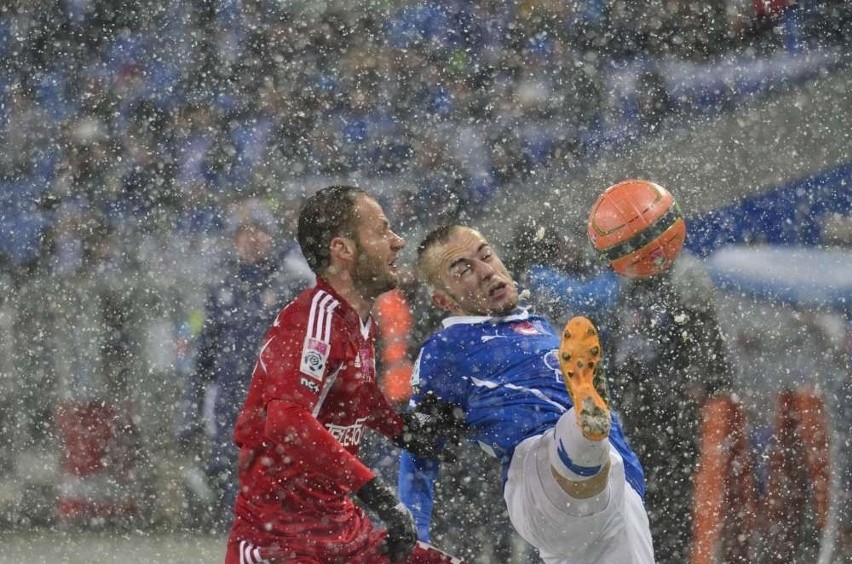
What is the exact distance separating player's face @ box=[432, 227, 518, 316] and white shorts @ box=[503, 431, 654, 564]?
0.54 meters

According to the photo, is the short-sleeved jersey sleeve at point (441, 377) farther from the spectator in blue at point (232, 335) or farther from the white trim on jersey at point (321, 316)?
the spectator in blue at point (232, 335)

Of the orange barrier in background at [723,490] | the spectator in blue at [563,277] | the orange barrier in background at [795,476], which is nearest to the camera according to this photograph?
the orange barrier in background at [723,490]

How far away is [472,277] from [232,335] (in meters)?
3.01

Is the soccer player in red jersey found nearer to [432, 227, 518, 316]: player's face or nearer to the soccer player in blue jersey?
the soccer player in blue jersey

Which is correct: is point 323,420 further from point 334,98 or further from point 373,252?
point 334,98

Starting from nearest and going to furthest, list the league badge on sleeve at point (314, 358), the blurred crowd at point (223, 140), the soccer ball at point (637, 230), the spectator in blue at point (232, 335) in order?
1. the league badge on sleeve at point (314, 358)
2. the soccer ball at point (637, 230)
3. the spectator in blue at point (232, 335)
4. the blurred crowd at point (223, 140)

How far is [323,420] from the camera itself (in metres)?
3.42

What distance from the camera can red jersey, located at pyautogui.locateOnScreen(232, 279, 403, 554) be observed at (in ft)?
10.3

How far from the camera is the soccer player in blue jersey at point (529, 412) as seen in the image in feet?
10.9

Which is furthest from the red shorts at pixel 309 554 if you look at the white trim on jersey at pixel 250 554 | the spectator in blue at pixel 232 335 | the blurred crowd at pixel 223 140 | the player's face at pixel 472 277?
the blurred crowd at pixel 223 140

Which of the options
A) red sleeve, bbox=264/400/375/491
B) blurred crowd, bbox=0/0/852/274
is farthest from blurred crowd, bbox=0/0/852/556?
red sleeve, bbox=264/400/375/491

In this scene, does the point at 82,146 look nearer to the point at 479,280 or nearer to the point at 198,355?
the point at 198,355

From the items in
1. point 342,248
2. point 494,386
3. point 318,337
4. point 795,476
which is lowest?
point 795,476

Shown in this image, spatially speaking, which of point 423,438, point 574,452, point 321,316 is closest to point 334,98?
point 423,438
